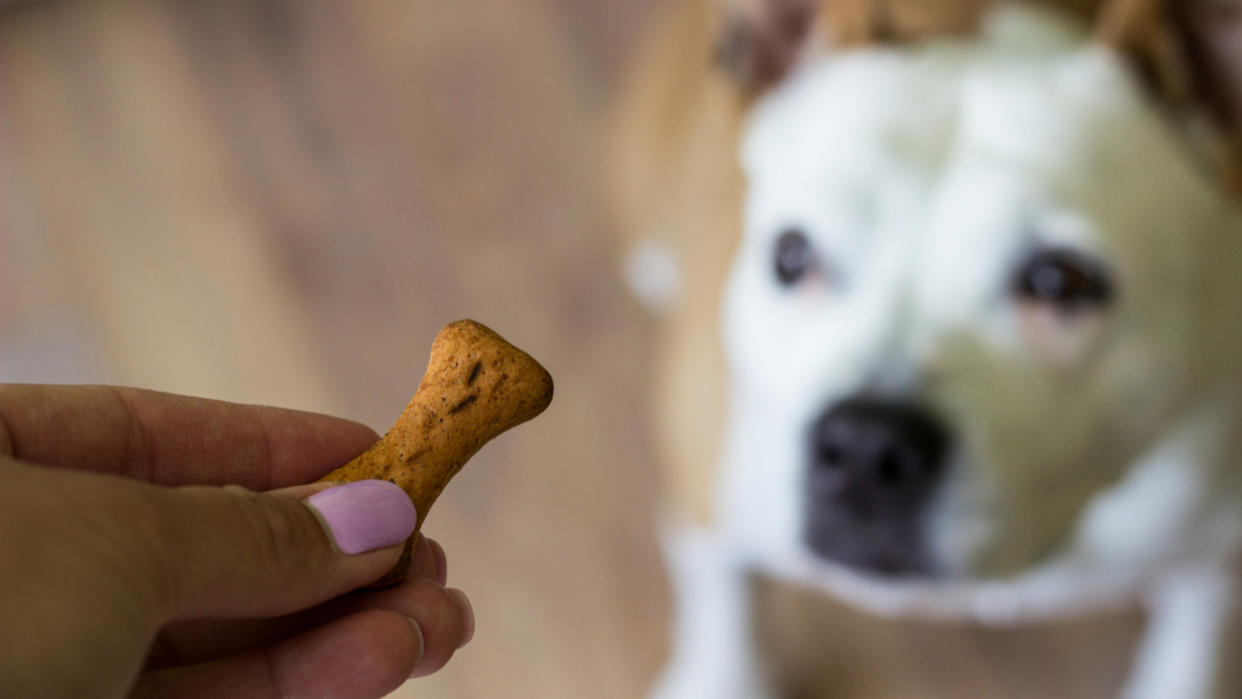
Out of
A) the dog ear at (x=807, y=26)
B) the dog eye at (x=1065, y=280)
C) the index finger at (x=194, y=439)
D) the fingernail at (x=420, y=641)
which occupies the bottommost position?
the fingernail at (x=420, y=641)

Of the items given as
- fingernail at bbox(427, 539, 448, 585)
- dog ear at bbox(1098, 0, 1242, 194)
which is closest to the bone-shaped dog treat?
fingernail at bbox(427, 539, 448, 585)

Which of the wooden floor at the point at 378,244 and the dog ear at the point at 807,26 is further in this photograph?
the wooden floor at the point at 378,244

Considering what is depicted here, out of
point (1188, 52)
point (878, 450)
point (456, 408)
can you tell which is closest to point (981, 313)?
point (878, 450)

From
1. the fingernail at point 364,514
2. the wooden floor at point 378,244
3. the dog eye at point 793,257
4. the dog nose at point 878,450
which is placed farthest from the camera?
the wooden floor at point 378,244

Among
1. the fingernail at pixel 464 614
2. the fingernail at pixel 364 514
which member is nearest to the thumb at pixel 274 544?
the fingernail at pixel 364 514

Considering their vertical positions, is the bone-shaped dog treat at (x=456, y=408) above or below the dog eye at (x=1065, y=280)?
below

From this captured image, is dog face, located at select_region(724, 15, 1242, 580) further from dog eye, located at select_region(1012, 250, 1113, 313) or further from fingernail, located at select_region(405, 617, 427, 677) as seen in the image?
fingernail, located at select_region(405, 617, 427, 677)

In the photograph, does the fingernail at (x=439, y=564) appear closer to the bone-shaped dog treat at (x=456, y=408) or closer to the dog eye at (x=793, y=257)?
the bone-shaped dog treat at (x=456, y=408)

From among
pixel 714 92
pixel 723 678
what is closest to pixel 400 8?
pixel 714 92
